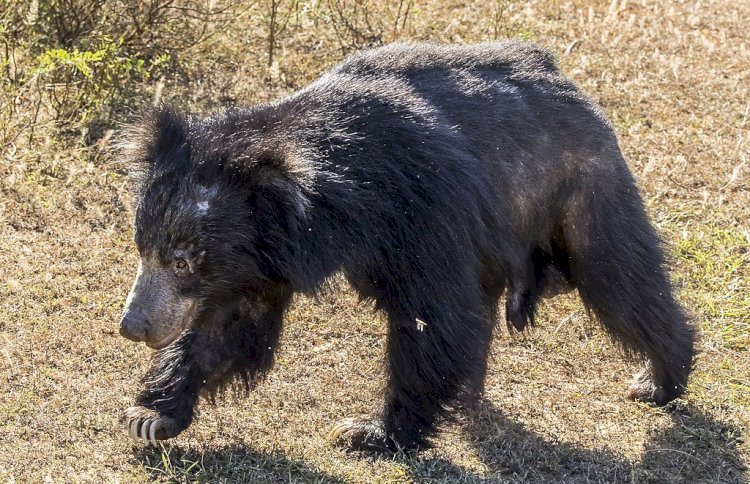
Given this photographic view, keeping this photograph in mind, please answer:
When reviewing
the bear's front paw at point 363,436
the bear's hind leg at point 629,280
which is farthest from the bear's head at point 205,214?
the bear's hind leg at point 629,280

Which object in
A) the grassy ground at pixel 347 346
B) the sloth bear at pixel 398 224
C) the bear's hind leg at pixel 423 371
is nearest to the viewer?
the sloth bear at pixel 398 224

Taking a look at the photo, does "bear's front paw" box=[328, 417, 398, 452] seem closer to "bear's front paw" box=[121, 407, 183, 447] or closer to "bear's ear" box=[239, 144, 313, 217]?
"bear's front paw" box=[121, 407, 183, 447]

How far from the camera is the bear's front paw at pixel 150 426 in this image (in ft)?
14.1

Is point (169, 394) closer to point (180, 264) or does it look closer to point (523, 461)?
point (180, 264)

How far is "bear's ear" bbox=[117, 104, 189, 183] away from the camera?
412cm

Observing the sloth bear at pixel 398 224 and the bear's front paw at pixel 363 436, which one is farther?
the bear's front paw at pixel 363 436

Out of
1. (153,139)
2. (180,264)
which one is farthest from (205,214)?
(153,139)

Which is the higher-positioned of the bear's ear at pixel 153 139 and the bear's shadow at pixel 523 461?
the bear's ear at pixel 153 139

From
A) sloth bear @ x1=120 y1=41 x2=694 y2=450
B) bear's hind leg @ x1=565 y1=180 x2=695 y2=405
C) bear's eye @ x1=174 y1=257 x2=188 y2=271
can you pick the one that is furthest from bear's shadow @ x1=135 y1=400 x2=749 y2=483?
bear's eye @ x1=174 y1=257 x2=188 y2=271

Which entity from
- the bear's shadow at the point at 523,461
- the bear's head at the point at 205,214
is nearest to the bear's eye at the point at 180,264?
the bear's head at the point at 205,214

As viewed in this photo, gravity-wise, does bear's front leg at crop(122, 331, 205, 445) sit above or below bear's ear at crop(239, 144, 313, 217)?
below

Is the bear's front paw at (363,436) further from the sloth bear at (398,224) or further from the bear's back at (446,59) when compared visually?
the bear's back at (446,59)

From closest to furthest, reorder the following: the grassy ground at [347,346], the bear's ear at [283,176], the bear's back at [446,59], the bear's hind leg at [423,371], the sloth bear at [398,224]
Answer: the bear's ear at [283,176], the sloth bear at [398,224], the bear's hind leg at [423,371], the grassy ground at [347,346], the bear's back at [446,59]

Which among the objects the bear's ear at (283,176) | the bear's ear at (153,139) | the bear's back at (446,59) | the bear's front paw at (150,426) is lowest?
the bear's front paw at (150,426)
